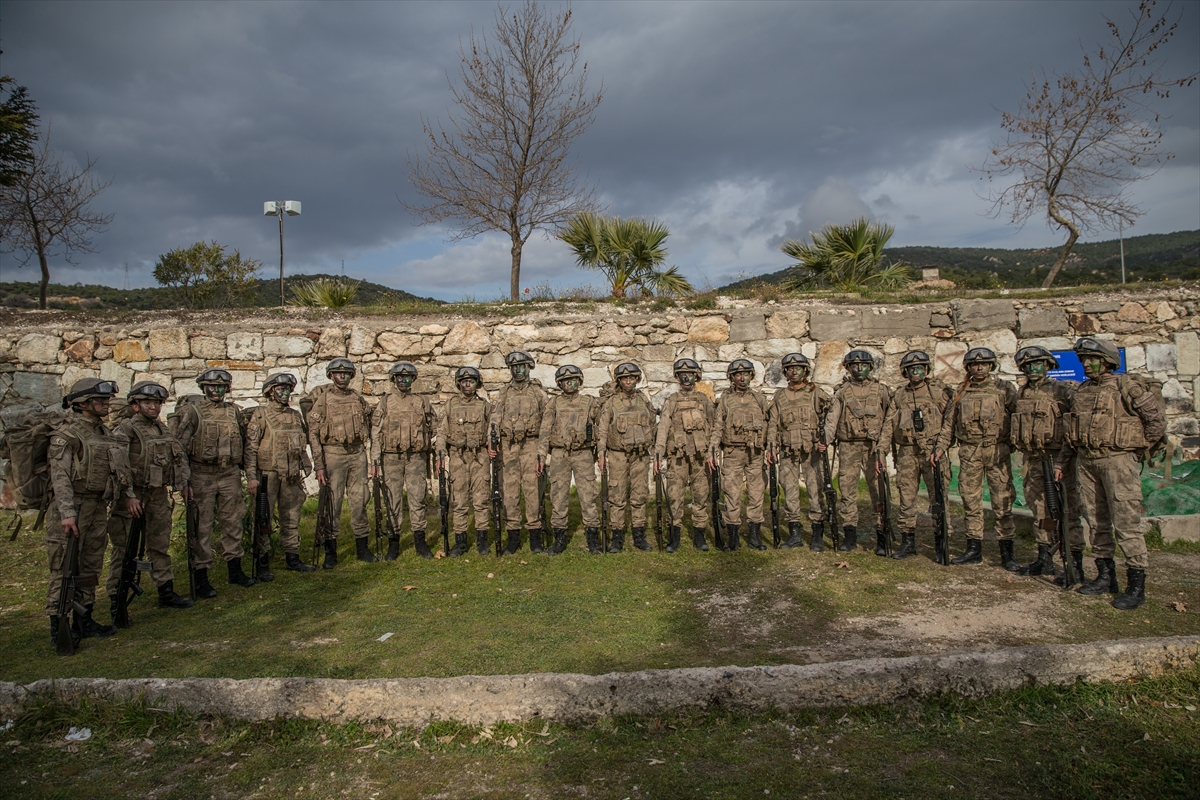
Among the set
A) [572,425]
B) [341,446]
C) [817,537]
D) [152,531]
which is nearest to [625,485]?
[572,425]

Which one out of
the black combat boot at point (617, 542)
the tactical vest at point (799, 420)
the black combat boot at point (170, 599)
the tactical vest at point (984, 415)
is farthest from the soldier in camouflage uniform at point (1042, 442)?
the black combat boot at point (170, 599)

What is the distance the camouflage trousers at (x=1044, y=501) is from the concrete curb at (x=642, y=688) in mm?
2315

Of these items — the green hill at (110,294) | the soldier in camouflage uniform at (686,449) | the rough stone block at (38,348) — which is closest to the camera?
the soldier in camouflage uniform at (686,449)

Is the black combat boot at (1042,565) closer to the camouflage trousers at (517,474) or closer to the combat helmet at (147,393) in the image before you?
the camouflage trousers at (517,474)

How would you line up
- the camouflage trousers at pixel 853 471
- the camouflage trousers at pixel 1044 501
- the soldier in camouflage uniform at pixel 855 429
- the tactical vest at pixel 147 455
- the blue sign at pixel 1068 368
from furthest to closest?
1. the blue sign at pixel 1068 368
2. the camouflage trousers at pixel 853 471
3. the soldier in camouflage uniform at pixel 855 429
4. the camouflage trousers at pixel 1044 501
5. the tactical vest at pixel 147 455

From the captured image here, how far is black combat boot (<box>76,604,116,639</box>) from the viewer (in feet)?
18.8

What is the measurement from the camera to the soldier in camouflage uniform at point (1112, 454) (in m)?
5.88

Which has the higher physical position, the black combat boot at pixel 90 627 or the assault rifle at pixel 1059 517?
the assault rifle at pixel 1059 517

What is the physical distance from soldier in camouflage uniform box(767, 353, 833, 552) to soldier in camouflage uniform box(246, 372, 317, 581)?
533 centimetres

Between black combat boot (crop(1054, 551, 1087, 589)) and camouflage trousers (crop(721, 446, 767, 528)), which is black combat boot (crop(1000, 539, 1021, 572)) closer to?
black combat boot (crop(1054, 551, 1087, 589))

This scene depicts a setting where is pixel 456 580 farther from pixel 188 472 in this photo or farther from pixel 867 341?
pixel 867 341

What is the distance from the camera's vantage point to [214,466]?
714 cm

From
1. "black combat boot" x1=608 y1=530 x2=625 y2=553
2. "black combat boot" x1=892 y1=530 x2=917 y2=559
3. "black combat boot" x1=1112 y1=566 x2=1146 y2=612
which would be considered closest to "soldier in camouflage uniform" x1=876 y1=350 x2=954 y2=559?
"black combat boot" x1=892 y1=530 x2=917 y2=559

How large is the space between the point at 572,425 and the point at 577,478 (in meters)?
0.67
